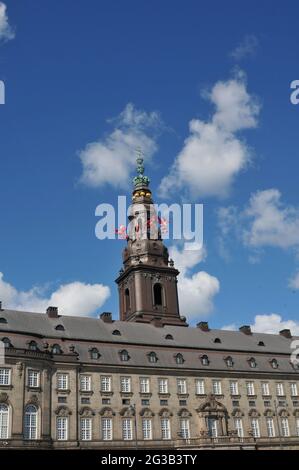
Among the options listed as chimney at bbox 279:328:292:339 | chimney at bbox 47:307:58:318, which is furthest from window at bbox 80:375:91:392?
chimney at bbox 279:328:292:339

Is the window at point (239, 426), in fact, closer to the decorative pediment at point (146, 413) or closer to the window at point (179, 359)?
the window at point (179, 359)

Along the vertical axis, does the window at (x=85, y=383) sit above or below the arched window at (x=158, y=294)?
below

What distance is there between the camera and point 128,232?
338ft

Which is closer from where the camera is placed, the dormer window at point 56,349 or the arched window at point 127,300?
the dormer window at point 56,349

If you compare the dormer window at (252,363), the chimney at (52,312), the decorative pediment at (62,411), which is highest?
the chimney at (52,312)

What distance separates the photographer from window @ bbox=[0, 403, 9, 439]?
2374 inches

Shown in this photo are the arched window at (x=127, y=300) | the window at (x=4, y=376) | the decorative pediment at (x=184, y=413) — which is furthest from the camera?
the arched window at (x=127, y=300)

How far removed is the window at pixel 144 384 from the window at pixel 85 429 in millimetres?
8310

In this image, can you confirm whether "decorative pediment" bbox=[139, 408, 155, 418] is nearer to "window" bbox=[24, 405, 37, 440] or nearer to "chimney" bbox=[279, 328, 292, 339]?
"window" bbox=[24, 405, 37, 440]

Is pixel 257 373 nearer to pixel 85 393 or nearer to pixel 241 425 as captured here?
pixel 241 425

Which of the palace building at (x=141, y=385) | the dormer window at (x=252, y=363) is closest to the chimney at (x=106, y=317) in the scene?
the palace building at (x=141, y=385)

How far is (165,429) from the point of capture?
71125mm

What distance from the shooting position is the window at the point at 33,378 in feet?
212

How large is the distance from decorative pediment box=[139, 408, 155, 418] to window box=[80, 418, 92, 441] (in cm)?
698
